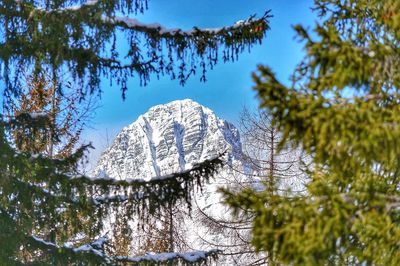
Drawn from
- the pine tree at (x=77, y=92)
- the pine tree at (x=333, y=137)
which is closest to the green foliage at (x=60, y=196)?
the pine tree at (x=77, y=92)

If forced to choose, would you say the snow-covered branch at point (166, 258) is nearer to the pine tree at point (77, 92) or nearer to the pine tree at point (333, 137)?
the pine tree at point (77, 92)

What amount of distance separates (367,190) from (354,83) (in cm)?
99

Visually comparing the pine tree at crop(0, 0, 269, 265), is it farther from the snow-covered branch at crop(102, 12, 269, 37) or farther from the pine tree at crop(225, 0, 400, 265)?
the pine tree at crop(225, 0, 400, 265)

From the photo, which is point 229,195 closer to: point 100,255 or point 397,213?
point 397,213

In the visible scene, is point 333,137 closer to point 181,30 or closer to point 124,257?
point 181,30

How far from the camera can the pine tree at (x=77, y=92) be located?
22.6 feet

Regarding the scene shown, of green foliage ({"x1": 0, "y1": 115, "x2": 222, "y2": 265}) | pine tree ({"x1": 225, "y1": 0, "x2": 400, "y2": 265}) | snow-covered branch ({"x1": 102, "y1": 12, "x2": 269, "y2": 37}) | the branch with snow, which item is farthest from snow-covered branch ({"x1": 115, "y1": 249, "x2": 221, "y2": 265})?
pine tree ({"x1": 225, "y1": 0, "x2": 400, "y2": 265})

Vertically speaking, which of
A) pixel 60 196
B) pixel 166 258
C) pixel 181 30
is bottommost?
pixel 166 258

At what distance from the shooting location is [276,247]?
16.0 ft

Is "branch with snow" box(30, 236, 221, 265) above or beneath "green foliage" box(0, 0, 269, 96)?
beneath

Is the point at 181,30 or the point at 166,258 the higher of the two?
the point at 181,30

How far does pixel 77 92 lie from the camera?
8031mm

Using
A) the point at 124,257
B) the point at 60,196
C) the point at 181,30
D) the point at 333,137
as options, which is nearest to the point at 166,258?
the point at 124,257

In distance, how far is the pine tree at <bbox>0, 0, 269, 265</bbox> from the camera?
6902 millimetres
